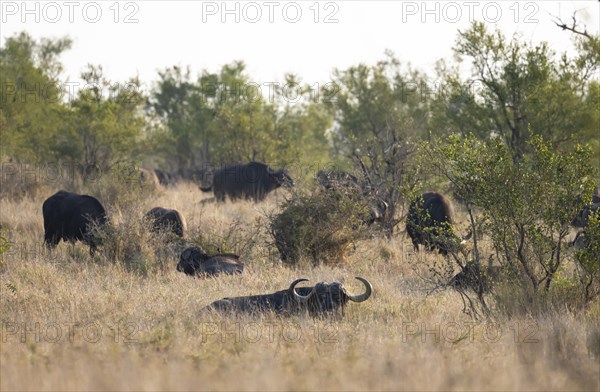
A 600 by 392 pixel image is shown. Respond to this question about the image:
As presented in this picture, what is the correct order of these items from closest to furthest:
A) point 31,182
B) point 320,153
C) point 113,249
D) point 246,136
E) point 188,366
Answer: point 188,366 → point 113,249 → point 31,182 → point 246,136 → point 320,153

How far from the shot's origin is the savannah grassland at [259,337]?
6254 mm

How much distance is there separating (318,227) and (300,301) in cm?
362

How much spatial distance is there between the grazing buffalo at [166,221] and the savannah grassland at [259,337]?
4.81 feet

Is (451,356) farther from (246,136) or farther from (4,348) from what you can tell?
(246,136)

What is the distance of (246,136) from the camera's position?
101 ft

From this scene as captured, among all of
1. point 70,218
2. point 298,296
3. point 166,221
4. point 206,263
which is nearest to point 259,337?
point 298,296

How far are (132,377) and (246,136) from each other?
81.7ft

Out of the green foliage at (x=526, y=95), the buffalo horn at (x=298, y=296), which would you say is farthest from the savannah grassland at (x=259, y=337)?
the green foliage at (x=526, y=95)

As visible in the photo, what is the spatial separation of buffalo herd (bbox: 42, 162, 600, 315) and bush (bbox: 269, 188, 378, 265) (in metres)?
0.33

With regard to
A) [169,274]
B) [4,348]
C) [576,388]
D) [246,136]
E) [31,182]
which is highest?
[246,136]

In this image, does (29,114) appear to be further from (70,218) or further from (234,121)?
(70,218)

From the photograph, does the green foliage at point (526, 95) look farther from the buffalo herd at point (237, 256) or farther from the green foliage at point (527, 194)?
the green foliage at point (527, 194)

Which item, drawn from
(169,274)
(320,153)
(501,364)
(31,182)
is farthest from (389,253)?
(320,153)

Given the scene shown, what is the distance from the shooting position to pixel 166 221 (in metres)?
15.3
